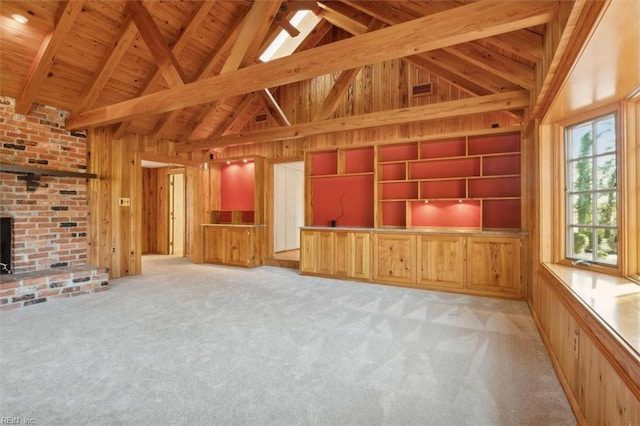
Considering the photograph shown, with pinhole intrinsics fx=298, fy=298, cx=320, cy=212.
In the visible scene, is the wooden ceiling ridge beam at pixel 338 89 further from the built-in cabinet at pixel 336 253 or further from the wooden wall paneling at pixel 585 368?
the wooden wall paneling at pixel 585 368

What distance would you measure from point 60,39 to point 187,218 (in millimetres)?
4347

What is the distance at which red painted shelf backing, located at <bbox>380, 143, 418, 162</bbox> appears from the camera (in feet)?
16.6

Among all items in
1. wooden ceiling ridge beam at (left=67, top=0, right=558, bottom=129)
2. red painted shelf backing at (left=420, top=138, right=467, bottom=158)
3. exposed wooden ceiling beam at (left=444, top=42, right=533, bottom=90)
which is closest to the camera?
wooden ceiling ridge beam at (left=67, top=0, right=558, bottom=129)

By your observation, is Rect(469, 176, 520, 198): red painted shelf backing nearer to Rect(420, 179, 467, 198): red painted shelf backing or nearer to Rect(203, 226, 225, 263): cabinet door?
Rect(420, 179, 467, 198): red painted shelf backing

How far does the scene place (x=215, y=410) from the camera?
1689 mm

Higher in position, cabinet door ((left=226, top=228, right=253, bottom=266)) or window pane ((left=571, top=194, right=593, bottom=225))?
window pane ((left=571, top=194, right=593, bottom=225))

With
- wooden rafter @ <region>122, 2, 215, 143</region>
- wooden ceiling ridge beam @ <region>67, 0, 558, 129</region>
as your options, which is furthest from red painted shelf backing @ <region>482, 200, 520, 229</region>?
wooden rafter @ <region>122, 2, 215, 143</region>

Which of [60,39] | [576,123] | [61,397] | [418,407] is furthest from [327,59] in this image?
[60,39]

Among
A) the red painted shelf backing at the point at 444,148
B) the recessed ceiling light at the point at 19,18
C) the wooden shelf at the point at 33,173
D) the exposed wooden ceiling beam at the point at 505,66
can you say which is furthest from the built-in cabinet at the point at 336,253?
the recessed ceiling light at the point at 19,18

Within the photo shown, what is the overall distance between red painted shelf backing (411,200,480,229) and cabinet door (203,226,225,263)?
13.3 feet

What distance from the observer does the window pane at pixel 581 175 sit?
2641 millimetres

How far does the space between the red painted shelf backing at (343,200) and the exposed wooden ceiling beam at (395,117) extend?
1.05m

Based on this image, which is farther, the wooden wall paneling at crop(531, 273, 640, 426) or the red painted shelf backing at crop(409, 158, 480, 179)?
the red painted shelf backing at crop(409, 158, 480, 179)

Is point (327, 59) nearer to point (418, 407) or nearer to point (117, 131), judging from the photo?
point (418, 407)
